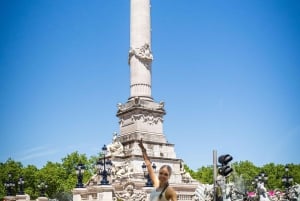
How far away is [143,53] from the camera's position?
38938 mm

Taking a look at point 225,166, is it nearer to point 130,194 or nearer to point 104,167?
point 104,167

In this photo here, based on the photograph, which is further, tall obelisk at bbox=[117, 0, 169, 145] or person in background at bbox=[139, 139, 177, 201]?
tall obelisk at bbox=[117, 0, 169, 145]

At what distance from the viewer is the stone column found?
3853cm

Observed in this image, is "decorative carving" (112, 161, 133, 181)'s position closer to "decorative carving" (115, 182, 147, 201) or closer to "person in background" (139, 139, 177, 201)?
"decorative carving" (115, 182, 147, 201)

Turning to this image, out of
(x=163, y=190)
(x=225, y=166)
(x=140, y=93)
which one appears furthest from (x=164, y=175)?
(x=140, y=93)

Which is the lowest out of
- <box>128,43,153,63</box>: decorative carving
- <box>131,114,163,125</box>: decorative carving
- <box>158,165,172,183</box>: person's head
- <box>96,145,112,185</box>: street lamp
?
<box>158,165,172,183</box>: person's head

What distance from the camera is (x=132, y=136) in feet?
121

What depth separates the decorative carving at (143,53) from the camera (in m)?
38.8

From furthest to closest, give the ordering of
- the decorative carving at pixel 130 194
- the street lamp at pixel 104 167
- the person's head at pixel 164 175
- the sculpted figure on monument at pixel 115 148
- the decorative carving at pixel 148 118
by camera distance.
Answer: the decorative carving at pixel 148 118 → the sculpted figure on monument at pixel 115 148 → the decorative carving at pixel 130 194 → the street lamp at pixel 104 167 → the person's head at pixel 164 175

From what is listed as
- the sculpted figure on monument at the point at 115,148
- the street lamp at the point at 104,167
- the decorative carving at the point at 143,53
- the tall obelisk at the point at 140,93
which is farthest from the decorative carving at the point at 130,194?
the decorative carving at the point at 143,53

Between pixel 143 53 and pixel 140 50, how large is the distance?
34 centimetres

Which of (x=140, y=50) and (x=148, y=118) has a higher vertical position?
(x=140, y=50)

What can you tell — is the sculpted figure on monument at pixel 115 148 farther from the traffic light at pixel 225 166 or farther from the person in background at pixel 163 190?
the person in background at pixel 163 190

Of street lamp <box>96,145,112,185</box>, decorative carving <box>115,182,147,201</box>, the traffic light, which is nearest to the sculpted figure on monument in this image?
street lamp <box>96,145,112,185</box>
